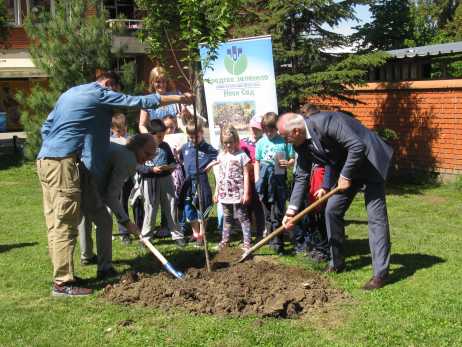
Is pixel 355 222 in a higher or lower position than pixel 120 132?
lower

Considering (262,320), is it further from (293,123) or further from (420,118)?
(420,118)

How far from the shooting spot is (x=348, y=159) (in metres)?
5.56

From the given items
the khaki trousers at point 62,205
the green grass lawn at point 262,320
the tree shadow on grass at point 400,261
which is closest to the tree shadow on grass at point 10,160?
the green grass lawn at point 262,320

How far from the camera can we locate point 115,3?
27391 millimetres

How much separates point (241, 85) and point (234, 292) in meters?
3.72

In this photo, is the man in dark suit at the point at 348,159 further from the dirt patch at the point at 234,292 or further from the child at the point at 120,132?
the child at the point at 120,132

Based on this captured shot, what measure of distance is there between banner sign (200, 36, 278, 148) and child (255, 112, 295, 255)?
3.29 ft

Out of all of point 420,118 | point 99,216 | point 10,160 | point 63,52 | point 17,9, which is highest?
point 17,9

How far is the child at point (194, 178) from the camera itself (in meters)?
7.68

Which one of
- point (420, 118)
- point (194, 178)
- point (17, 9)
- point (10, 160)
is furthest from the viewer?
point (17, 9)

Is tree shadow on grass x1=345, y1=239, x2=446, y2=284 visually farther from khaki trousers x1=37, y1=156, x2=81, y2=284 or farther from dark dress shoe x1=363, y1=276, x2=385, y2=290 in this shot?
khaki trousers x1=37, y1=156, x2=81, y2=284

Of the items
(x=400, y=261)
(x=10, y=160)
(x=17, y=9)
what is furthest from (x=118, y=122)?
(x=17, y=9)

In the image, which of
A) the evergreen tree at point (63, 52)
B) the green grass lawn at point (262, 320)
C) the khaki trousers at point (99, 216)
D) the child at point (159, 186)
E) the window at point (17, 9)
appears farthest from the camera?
the window at point (17, 9)

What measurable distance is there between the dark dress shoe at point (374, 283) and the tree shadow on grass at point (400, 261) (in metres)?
0.17
